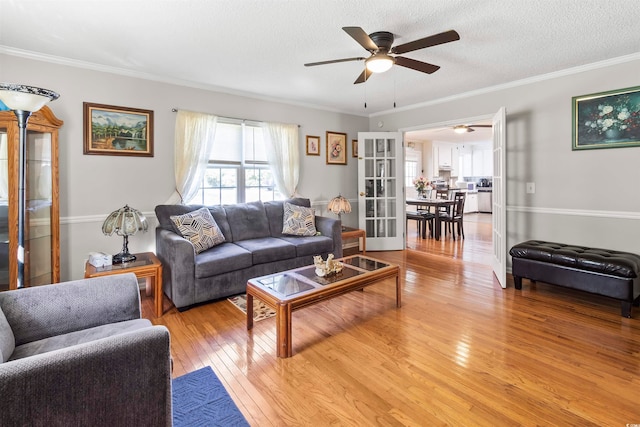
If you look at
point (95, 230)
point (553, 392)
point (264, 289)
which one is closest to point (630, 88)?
point (553, 392)

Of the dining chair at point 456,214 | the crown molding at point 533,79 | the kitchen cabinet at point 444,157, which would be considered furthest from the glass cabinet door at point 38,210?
the kitchen cabinet at point 444,157

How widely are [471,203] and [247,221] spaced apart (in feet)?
30.1

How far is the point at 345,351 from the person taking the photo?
2.29m

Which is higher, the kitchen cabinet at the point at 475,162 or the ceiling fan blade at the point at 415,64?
the kitchen cabinet at the point at 475,162

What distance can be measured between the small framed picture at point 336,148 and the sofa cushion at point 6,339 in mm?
4495

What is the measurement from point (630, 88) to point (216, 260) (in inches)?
178

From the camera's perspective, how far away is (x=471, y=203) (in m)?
10.9

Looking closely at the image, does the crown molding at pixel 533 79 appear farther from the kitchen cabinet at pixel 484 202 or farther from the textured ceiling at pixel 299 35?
the kitchen cabinet at pixel 484 202

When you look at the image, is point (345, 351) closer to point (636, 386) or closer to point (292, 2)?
point (636, 386)

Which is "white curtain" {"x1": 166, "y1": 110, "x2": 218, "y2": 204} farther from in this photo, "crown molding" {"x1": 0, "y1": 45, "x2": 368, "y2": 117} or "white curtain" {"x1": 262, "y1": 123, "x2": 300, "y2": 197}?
"white curtain" {"x1": 262, "y1": 123, "x2": 300, "y2": 197}

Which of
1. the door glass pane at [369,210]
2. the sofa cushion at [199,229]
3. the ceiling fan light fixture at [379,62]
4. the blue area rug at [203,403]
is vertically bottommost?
the blue area rug at [203,403]

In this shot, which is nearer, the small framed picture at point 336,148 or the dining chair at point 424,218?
the small framed picture at point 336,148

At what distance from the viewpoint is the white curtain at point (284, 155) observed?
466 centimetres

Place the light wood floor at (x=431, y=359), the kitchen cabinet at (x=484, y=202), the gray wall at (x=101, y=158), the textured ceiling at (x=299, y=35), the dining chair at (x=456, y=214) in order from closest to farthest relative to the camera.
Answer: the light wood floor at (x=431, y=359)
the textured ceiling at (x=299, y=35)
the gray wall at (x=101, y=158)
the dining chair at (x=456, y=214)
the kitchen cabinet at (x=484, y=202)
